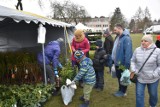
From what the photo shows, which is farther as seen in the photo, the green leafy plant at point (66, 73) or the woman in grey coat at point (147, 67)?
the green leafy plant at point (66, 73)

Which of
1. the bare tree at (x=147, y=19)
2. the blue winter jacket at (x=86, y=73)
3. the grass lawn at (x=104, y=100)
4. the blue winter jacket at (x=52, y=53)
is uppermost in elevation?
the bare tree at (x=147, y=19)

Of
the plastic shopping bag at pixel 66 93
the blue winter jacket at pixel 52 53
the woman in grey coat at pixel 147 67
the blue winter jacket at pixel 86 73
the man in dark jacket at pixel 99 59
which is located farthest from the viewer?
the man in dark jacket at pixel 99 59

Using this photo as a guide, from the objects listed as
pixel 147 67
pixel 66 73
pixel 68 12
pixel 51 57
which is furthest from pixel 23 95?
pixel 68 12

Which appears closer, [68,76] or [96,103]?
[96,103]

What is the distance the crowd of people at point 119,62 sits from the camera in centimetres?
425

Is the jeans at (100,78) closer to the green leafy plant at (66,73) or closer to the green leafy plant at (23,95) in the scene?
the green leafy plant at (66,73)

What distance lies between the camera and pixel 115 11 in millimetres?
85500

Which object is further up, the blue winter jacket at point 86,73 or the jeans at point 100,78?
the blue winter jacket at point 86,73

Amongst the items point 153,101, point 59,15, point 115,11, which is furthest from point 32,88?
point 115,11

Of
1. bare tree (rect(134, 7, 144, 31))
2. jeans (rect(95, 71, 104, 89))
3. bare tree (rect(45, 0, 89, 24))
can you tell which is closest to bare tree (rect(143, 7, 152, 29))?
bare tree (rect(134, 7, 144, 31))

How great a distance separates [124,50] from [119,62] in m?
0.30

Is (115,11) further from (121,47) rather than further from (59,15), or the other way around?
(121,47)

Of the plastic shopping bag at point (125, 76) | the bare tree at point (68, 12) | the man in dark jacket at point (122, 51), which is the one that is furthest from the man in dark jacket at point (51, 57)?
the bare tree at point (68, 12)

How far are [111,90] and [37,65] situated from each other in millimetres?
2374
